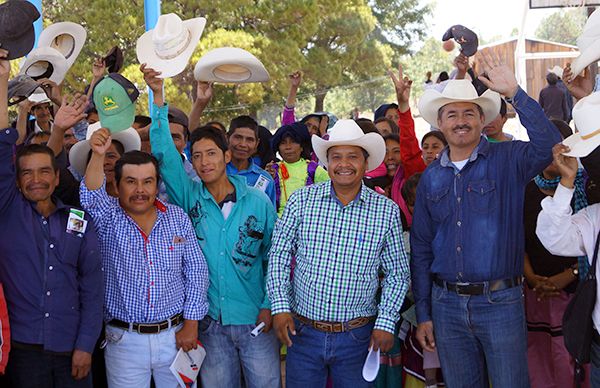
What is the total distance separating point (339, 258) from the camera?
13.4 ft

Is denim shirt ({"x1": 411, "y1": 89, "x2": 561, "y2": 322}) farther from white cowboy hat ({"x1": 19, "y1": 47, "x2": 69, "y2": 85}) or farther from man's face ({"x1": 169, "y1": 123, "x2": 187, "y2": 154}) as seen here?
white cowboy hat ({"x1": 19, "y1": 47, "x2": 69, "y2": 85})

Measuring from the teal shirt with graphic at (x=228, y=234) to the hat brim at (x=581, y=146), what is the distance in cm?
194

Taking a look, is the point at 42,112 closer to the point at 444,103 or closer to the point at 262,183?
the point at 262,183

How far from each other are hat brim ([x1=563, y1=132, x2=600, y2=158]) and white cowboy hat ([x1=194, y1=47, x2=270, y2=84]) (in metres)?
2.77

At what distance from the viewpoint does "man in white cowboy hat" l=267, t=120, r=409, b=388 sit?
161 inches

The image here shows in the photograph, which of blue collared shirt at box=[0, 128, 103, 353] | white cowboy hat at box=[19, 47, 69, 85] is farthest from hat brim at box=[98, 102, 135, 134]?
white cowboy hat at box=[19, 47, 69, 85]

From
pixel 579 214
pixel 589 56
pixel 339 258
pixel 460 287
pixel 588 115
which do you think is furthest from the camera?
pixel 339 258

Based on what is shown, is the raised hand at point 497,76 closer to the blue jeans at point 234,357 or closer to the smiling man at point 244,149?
the blue jeans at point 234,357

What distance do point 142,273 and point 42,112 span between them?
10.00ft

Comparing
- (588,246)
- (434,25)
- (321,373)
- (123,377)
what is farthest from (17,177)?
(434,25)

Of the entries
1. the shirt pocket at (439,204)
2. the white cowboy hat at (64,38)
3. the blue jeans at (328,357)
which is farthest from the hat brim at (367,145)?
the white cowboy hat at (64,38)

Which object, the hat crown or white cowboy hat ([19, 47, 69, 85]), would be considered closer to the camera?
the hat crown

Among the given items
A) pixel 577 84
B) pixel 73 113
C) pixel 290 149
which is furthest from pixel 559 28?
pixel 73 113

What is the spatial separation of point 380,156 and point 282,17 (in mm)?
12682
